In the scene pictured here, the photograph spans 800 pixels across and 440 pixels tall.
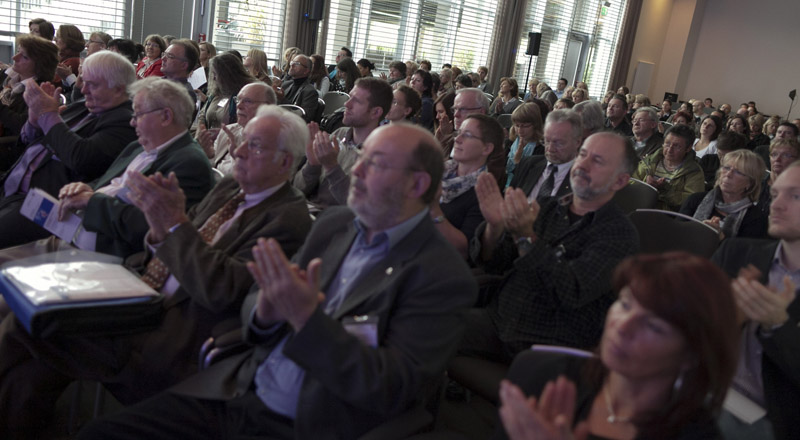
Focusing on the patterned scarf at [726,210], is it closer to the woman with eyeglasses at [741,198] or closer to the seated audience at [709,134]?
the woman with eyeglasses at [741,198]

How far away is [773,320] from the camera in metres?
1.60

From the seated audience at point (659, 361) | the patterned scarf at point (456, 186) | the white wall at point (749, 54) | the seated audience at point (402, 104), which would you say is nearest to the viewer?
the seated audience at point (659, 361)

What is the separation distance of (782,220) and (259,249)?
66.4 inches

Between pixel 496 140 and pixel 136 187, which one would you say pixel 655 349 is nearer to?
pixel 136 187

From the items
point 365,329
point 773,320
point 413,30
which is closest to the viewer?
point 365,329

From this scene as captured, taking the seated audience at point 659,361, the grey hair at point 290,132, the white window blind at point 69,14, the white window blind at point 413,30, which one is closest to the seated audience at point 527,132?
the grey hair at point 290,132

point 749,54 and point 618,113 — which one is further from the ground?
point 749,54

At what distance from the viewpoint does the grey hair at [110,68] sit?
10.1 feet

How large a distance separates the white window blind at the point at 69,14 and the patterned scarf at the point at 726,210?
7379mm

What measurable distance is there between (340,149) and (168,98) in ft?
3.83

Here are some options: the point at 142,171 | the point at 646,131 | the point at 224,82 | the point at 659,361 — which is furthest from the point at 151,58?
the point at 659,361

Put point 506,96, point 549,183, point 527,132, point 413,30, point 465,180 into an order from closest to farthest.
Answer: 1. point 465,180
2. point 549,183
3. point 527,132
4. point 506,96
5. point 413,30

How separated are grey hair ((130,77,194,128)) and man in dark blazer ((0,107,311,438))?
0.75m

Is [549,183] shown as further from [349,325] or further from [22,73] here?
[22,73]
